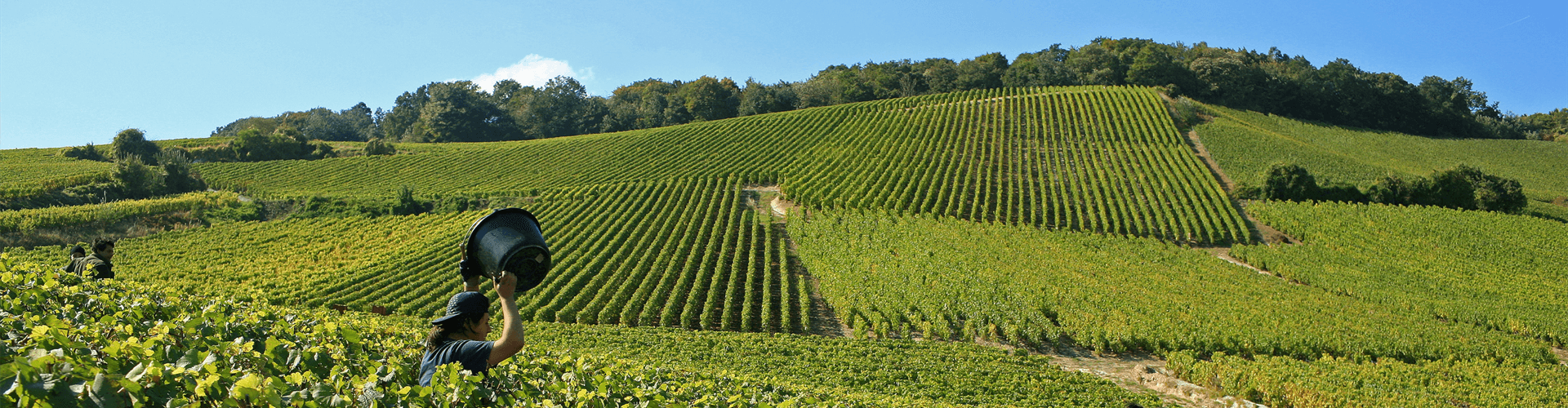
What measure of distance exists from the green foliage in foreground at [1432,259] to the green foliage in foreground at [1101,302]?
1.59m

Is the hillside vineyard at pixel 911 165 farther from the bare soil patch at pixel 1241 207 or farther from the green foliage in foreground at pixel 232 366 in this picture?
the green foliage in foreground at pixel 232 366

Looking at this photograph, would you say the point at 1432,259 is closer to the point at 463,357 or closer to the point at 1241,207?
the point at 1241,207

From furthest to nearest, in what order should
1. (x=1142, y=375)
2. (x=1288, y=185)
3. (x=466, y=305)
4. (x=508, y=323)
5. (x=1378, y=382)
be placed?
1. (x=1288, y=185)
2. (x=1142, y=375)
3. (x=1378, y=382)
4. (x=466, y=305)
5. (x=508, y=323)

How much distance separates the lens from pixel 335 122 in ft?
315

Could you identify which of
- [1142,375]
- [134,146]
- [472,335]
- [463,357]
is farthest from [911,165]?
[134,146]

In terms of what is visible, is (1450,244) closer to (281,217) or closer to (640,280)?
(640,280)

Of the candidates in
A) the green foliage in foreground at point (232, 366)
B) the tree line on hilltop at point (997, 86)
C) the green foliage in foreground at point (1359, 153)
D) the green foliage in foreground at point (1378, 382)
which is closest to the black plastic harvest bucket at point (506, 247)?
the green foliage in foreground at point (232, 366)

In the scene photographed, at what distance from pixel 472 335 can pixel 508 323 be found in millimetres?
619

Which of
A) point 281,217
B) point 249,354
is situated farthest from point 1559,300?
point 281,217

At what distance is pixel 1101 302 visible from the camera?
2238 centimetres

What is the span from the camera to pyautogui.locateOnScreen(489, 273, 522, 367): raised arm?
3.71m

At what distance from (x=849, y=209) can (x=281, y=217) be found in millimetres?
28179

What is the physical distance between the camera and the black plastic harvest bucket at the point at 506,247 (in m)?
3.68

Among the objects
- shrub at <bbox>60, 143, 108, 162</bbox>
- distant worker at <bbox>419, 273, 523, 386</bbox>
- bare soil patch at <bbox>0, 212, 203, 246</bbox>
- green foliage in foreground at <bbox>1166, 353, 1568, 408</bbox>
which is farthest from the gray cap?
shrub at <bbox>60, 143, 108, 162</bbox>
